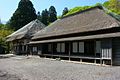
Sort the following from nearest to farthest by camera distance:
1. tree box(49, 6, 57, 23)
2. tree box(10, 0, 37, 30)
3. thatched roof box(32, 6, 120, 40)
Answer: thatched roof box(32, 6, 120, 40) < tree box(10, 0, 37, 30) < tree box(49, 6, 57, 23)

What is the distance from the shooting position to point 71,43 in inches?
1113

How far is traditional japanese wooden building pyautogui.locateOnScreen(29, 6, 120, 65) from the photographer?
1997 centimetres

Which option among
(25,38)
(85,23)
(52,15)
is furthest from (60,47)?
(52,15)

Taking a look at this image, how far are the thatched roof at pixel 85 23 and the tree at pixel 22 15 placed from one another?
Answer: 2836cm

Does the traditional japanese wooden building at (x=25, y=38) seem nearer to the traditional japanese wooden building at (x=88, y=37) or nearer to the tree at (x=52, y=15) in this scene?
the traditional japanese wooden building at (x=88, y=37)

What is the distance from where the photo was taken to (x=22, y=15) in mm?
63719

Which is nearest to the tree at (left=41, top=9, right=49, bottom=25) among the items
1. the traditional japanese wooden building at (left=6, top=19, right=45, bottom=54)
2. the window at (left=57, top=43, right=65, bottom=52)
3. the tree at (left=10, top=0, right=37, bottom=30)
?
the tree at (left=10, top=0, right=37, bottom=30)

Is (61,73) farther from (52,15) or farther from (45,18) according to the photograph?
(52,15)

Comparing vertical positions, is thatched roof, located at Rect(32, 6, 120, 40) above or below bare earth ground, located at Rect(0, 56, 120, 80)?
above

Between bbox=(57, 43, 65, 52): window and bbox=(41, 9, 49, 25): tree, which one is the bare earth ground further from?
bbox=(41, 9, 49, 25): tree

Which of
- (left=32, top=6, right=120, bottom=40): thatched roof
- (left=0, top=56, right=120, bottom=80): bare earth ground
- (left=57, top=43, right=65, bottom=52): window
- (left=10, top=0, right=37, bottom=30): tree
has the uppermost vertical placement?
(left=10, top=0, right=37, bottom=30): tree

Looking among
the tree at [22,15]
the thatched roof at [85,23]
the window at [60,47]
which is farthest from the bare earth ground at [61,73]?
the tree at [22,15]

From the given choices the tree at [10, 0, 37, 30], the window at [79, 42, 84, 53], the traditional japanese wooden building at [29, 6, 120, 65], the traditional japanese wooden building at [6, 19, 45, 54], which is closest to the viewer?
the traditional japanese wooden building at [29, 6, 120, 65]

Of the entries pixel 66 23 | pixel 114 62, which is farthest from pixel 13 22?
pixel 114 62
